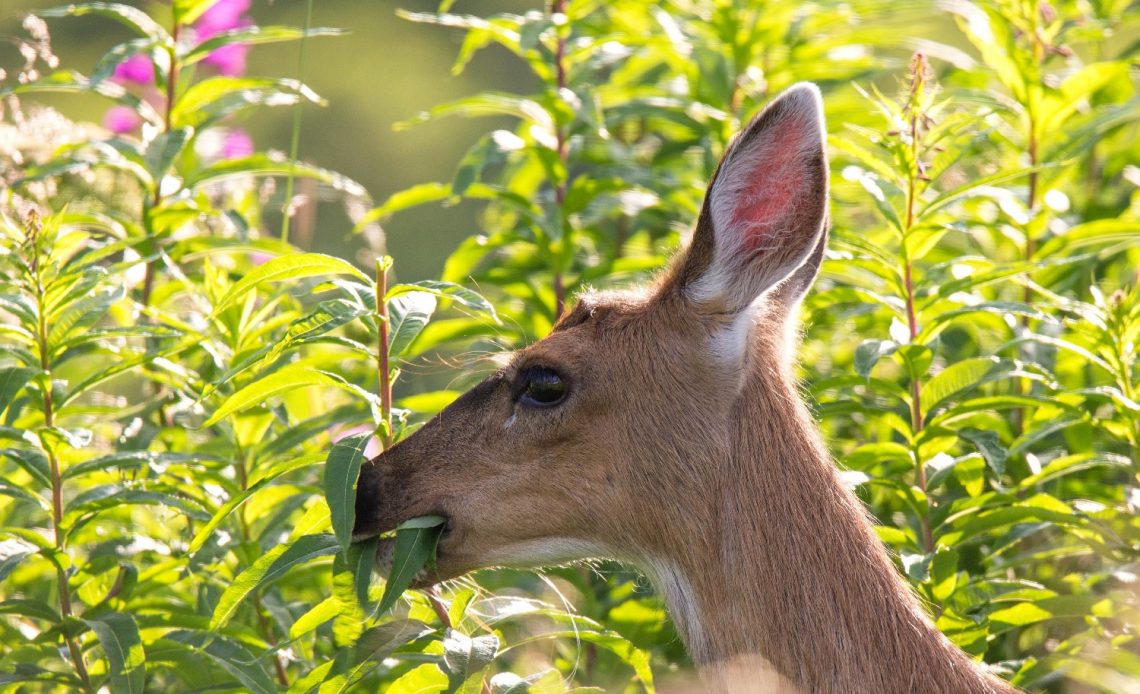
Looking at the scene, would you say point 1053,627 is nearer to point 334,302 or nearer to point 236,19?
point 334,302

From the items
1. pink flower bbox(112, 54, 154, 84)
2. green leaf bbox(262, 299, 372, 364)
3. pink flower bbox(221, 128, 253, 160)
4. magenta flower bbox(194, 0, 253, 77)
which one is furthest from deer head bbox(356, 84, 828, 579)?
pink flower bbox(221, 128, 253, 160)

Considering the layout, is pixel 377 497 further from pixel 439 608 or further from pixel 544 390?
pixel 544 390

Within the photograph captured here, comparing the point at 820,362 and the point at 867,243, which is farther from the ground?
the point at 867,243

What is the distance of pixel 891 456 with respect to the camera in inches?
156

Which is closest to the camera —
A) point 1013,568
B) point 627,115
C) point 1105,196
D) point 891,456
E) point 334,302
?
point 334,302

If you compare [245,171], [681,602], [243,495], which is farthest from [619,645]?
[245,171]

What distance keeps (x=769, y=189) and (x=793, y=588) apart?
97 cm

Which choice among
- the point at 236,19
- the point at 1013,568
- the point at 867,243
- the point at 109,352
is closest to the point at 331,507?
the point at 109,352

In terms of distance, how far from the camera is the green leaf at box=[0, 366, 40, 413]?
11.3ft

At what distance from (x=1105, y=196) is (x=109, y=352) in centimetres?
372

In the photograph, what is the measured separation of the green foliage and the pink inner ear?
500mm

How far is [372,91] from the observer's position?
14562 mm

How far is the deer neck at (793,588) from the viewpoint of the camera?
3297 mm

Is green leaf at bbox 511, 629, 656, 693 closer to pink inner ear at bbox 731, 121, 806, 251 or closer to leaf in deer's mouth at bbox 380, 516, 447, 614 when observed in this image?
leaf in deer's mouth at bbox 380, 516, 447, 614
